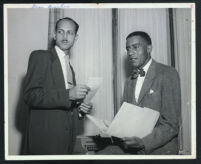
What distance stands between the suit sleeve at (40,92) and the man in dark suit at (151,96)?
34 cm

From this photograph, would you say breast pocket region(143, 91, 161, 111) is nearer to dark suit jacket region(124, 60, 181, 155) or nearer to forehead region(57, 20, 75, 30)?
dark suit jacket region(124, 60, 181, 155)

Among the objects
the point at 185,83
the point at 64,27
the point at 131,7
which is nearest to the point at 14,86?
the point at 64,27

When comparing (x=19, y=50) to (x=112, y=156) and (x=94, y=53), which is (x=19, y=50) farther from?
(x=112, y=156)

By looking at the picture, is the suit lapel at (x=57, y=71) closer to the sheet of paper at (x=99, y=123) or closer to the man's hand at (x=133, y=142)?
the sheet of paper at (x=99, y=123)

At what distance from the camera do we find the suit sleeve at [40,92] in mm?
1710

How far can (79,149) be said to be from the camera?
5.71 feet

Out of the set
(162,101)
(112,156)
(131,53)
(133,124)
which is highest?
(131,53)

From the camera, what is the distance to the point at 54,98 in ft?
5.62

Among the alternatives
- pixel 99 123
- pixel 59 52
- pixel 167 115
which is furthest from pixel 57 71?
pixel 167 115

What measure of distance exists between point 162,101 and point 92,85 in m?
0.38

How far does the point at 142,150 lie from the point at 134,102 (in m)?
0.26

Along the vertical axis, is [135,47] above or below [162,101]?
above

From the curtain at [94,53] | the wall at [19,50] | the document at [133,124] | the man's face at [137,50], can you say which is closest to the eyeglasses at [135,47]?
the man's face at [137,50]

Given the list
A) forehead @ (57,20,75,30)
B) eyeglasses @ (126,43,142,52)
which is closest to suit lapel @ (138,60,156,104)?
eyeglasses @ (126,43,142,52)
